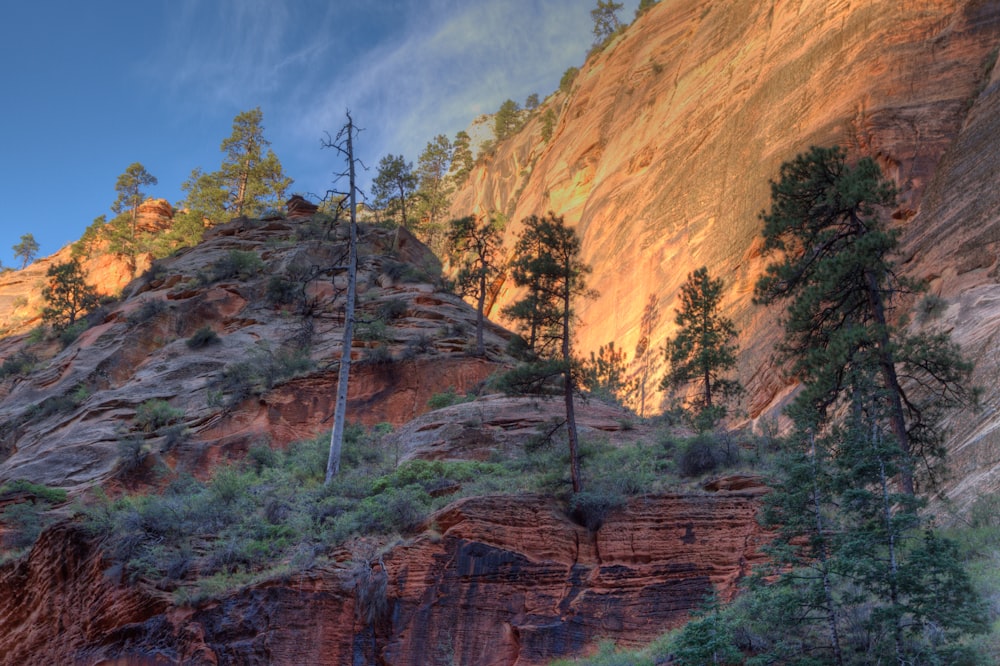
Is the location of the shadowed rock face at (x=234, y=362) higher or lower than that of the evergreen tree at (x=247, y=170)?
lower

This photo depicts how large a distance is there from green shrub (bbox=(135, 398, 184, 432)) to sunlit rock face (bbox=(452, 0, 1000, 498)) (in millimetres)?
19032

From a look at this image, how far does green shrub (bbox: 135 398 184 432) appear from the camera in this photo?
25234mm

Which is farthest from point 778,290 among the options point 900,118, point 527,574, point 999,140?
point 900,118

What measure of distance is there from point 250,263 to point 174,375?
1020 cm

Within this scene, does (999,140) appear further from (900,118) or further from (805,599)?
(805,599)

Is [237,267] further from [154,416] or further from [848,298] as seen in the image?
[848,298]

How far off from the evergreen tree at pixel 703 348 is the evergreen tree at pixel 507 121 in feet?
183

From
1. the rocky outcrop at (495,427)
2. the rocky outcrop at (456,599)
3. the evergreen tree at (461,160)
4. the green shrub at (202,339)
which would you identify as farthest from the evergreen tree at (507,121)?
the rocky outcrop at (456,599)

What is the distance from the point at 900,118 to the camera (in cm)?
2964

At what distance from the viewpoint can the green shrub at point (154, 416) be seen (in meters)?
25.2

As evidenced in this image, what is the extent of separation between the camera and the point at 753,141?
36.4 metres

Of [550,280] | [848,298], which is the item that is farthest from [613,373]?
[848,298]

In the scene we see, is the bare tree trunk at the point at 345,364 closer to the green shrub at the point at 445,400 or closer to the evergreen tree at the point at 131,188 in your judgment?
the green shrub at the point at 445,400

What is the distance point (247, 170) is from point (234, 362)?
28269 millimetres
